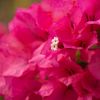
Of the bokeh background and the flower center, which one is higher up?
the flower center

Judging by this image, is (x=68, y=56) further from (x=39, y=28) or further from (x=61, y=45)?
(x=39, y=28)

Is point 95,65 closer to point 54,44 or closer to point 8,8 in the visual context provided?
point 54,44

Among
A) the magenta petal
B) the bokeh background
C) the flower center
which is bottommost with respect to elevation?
the bokeh background

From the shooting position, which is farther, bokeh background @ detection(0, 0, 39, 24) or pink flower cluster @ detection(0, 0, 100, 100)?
bokeh background @ detection(0, 0, 39, 24)

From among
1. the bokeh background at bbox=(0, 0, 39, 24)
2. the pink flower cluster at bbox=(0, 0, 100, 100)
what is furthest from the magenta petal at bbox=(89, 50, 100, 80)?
the bokeh background at bbox=(0, 0, 39, 24)

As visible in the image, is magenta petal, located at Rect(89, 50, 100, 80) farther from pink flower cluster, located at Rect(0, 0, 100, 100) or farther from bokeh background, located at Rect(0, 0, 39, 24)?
bokeh background, located at Rect(0, 0, 39, 24)

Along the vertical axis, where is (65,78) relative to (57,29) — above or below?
below

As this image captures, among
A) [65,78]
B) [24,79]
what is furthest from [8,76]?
[65,78]
